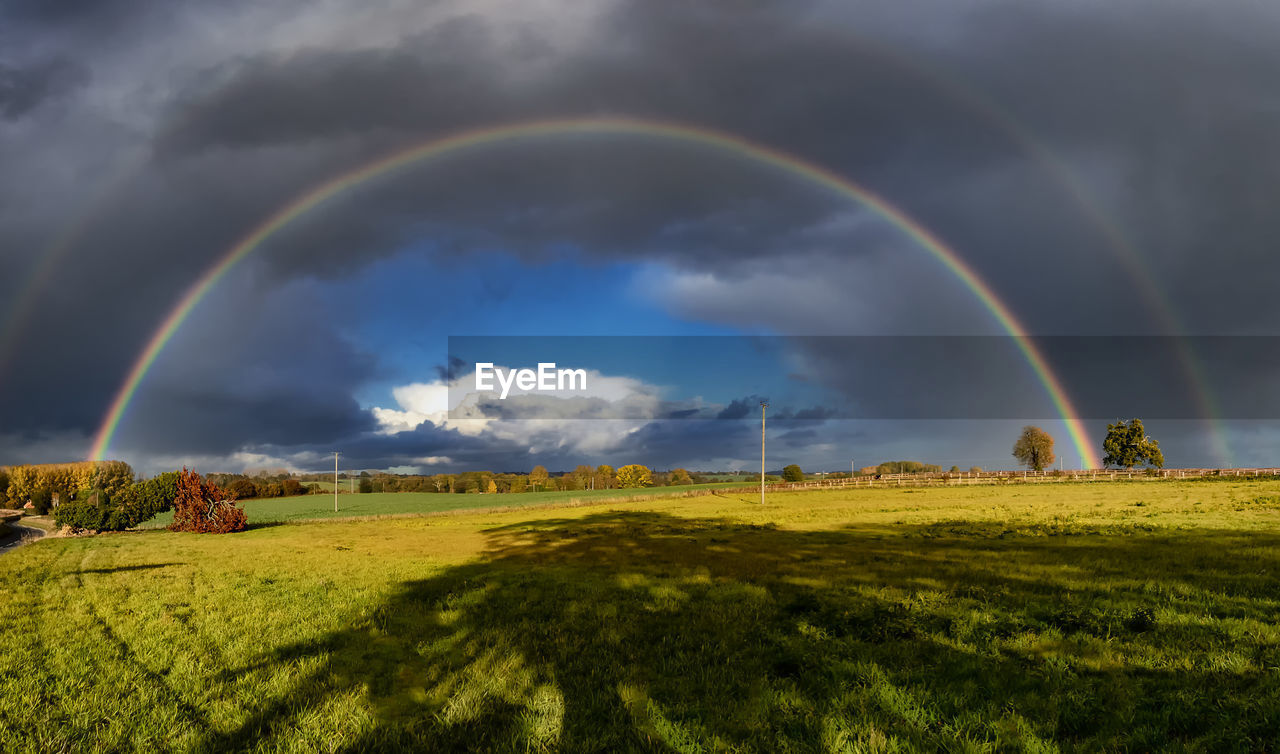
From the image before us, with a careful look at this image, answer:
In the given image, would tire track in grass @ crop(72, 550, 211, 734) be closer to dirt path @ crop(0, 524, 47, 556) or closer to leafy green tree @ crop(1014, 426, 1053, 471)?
dirt path @ crop(0, 524, 47, 556)

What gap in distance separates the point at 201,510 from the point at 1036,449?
174 meters

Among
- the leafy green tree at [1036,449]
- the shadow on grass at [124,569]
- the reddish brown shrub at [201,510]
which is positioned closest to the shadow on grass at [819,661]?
the shadow on grass at [124,569]

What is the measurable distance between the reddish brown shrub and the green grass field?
1500 inches

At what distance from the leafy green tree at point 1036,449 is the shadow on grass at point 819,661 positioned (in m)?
163

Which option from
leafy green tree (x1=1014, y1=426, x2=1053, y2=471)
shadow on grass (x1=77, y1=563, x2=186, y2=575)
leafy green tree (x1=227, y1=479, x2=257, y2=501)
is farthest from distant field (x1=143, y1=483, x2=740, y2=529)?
leafy green tree (x1=1014, y1=426, x2=1053, y2=471)

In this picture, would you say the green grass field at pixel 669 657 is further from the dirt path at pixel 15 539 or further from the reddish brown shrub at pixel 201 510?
the dirt path at pixel 15 539

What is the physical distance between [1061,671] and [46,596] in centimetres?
2165

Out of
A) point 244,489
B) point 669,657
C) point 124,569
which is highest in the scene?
point 669,657

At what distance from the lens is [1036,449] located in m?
157

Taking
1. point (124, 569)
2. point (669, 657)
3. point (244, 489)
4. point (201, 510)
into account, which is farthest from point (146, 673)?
point (244, 489)

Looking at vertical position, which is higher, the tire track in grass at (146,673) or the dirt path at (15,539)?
the tire track in grass at (146,673)

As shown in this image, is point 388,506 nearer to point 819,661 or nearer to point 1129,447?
point 819,661

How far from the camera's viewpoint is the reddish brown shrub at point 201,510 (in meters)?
53.0

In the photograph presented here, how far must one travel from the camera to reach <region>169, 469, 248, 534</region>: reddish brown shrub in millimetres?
53031
